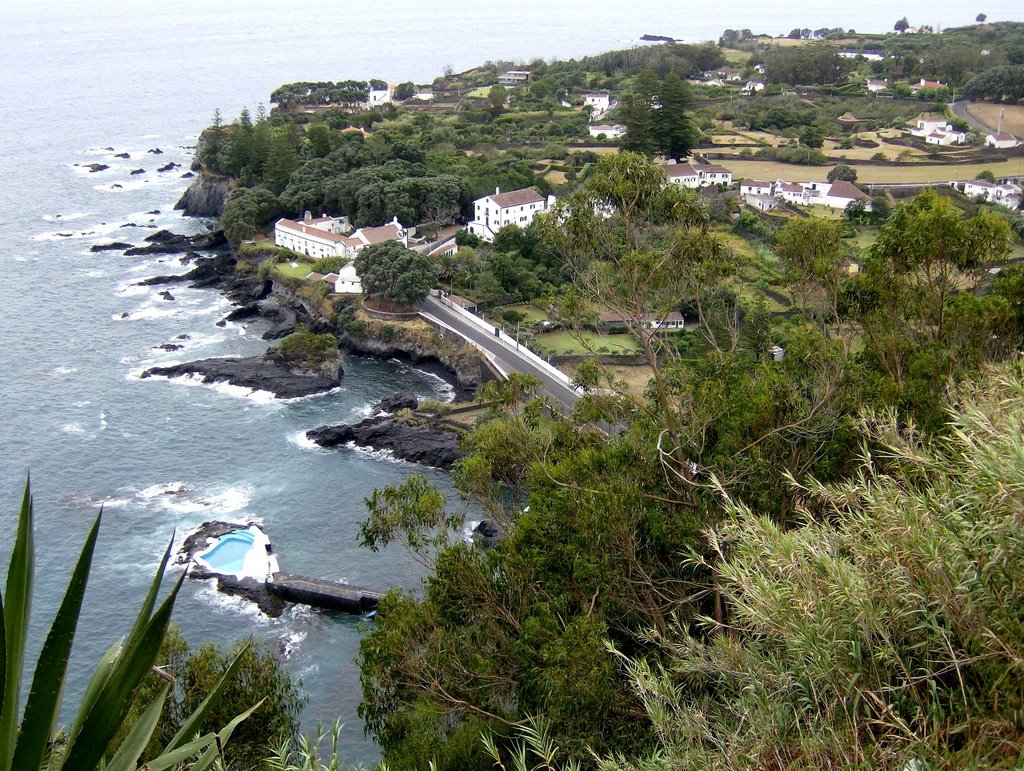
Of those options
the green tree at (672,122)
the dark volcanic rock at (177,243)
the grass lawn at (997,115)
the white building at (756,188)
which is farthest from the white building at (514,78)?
the dark volcanic rock at (177,243)

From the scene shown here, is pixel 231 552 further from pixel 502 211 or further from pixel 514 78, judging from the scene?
pixel 514 78

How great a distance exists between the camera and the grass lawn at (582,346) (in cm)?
3556

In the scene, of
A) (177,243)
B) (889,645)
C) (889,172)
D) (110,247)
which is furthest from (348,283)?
(889,645)

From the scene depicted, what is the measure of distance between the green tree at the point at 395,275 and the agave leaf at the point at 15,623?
34786 millimetres

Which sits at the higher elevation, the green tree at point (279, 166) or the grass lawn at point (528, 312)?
the green tree at point (279, 166)

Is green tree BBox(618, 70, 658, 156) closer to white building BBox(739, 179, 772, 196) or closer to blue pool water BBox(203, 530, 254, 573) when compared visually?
white building BBox(739, 179, 772, 196)

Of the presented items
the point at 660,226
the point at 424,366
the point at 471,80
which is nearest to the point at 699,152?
the point at 424,366

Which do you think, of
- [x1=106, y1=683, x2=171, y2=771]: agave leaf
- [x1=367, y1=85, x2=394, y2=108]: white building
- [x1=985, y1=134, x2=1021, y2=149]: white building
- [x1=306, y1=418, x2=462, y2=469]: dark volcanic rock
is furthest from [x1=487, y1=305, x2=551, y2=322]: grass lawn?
[x1=367, y1=85, x2=394, y2=108]: white building

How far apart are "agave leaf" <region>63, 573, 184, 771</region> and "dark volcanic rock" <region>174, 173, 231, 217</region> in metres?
55.7

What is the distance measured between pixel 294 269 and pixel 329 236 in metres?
2.48

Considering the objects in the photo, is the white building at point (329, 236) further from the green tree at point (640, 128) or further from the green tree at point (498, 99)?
the green tree at point (498, 99)

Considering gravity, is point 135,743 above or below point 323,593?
above

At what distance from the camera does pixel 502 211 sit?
4834 centimetres

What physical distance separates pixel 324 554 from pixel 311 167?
1339 inches
